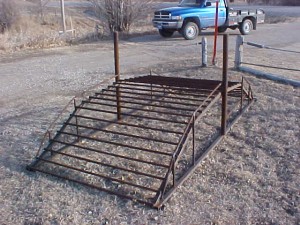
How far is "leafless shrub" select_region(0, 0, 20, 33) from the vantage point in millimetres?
23109

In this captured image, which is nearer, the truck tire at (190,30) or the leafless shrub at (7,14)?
the truck tire at (190,30)

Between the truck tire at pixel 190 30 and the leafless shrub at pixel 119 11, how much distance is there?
12.5 ft

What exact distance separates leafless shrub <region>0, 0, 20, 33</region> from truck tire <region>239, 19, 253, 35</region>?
46.5 feet

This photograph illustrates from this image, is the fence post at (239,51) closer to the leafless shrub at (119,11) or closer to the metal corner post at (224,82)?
the metal corner post at (224,82)

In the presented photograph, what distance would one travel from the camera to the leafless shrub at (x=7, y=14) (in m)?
23.1

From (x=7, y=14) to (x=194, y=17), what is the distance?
13774 millimetres

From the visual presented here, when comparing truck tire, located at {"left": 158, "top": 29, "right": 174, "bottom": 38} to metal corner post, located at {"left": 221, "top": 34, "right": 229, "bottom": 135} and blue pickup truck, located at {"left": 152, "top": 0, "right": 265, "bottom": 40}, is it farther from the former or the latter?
metal corner post, located at {"left": 221, "top": 34, "right": 229, "bottom": 135}

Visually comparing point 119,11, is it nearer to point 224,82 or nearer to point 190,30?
point 190,30

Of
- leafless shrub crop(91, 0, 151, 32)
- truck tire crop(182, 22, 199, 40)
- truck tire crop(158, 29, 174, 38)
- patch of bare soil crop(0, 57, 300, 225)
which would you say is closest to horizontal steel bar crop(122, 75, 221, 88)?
patch of bare soil crop(0, 57, 300, 225)

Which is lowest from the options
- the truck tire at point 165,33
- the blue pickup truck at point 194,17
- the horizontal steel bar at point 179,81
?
the horizontal steel bar at point 179,81

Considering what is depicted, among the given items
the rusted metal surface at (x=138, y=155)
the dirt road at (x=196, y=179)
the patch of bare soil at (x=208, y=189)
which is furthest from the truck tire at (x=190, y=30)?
the patch of bare soil at (x=208, y=189)

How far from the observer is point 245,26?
16.6 meters

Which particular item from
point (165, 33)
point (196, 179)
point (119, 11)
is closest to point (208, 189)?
point (196, 179)

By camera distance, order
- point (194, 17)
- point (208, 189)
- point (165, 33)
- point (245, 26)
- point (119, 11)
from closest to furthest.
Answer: point (208, 189) < point (194, 17) < point (165, 33) < point (245, 26) < point (119, 11)
